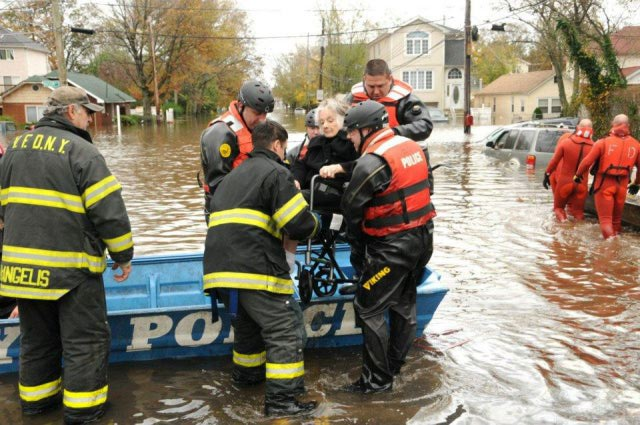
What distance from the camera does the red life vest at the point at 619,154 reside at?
9992 millimetres

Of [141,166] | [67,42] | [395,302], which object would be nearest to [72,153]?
[395,302]

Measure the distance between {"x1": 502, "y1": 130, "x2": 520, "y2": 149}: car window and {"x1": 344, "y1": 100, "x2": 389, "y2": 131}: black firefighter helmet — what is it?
1632cm

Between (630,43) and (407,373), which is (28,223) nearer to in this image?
(407,373)

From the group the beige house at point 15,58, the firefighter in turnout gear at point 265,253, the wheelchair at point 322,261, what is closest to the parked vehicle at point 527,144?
the wheelchair at point 322,261

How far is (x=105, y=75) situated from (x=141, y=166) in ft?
190

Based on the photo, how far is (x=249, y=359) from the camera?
5.30 metres

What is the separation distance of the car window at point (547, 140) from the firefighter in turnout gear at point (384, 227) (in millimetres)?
15058

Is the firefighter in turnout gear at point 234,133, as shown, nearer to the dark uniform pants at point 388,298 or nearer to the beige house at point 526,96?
the dark uniform pants at point 388,298

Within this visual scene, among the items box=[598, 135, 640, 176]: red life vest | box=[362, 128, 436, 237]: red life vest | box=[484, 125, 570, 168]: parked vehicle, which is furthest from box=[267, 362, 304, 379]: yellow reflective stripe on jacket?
box=[484, 125, 570, 168]: parked vehicle

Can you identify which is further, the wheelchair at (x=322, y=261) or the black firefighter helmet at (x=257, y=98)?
the black firefighter helmet at (x=257, y=98)

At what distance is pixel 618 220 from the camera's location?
10562mm

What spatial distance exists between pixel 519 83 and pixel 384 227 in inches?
2425

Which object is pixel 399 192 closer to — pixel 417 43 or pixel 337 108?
pixel 337 108

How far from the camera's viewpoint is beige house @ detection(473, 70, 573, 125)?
5975cm
